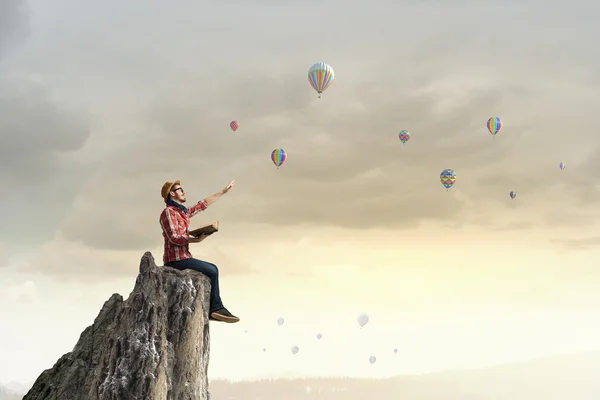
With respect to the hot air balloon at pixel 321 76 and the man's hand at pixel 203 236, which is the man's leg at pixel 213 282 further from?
the hot air balloon at pixel 321 76

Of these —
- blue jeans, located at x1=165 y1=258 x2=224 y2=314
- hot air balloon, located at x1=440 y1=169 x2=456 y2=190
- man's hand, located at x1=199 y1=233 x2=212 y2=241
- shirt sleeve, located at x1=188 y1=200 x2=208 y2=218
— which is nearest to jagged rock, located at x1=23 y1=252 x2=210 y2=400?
blue jeans, located at x1=165 y1=258 x2=224 y2=314

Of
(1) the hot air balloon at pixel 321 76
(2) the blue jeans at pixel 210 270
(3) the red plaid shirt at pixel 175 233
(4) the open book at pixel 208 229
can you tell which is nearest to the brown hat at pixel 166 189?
(3) the red plaid shirt at pixel 175 233

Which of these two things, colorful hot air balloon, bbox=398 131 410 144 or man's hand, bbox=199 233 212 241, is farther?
colorful hot air balloon, bbox=398 131 410 144

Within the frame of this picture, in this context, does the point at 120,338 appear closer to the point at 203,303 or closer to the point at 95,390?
the point at 95,390

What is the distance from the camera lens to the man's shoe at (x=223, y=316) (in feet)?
85.4

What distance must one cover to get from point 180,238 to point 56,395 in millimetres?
7459

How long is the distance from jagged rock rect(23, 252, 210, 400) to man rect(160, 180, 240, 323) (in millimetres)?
380

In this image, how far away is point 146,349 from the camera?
22234 mm

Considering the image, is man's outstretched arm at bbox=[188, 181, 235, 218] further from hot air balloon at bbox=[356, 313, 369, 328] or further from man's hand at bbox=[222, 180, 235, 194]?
hot air balloon at bbox=[356, 313, 369, 328]

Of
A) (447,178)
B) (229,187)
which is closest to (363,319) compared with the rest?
(447,178)

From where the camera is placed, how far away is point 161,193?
26.4 m

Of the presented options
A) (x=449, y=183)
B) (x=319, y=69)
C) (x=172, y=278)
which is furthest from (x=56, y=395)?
(x=449, y=183)

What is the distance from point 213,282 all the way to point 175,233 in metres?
2.56

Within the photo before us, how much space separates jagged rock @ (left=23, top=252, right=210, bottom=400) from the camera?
2184 cm
